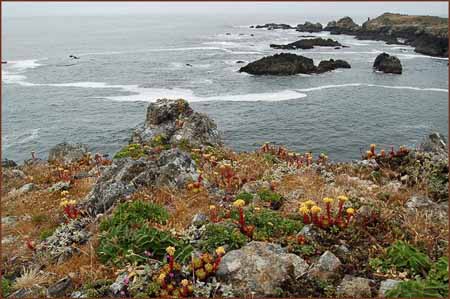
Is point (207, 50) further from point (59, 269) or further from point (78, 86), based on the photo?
point (59, 269)

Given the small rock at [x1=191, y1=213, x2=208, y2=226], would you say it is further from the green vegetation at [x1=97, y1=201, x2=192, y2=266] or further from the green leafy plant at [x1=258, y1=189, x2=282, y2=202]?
the green leafy plant at [x1=258, y1=189, x2=282, y2=202]

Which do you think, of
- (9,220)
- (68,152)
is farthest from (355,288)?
(68,152)

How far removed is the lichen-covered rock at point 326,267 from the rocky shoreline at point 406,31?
2919 inches

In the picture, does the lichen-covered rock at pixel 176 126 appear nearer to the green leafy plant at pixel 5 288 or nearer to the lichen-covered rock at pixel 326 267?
the green leafy plant at pixel 5 288

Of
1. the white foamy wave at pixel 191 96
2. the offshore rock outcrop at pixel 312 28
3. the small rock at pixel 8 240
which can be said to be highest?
the offshore rock outcrop at pixel 312 28

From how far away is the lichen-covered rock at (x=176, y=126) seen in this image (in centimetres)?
1716

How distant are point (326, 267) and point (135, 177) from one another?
5750 millimetres

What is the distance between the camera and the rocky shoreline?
7411cm

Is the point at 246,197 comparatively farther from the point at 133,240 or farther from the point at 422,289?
the point at 422,289

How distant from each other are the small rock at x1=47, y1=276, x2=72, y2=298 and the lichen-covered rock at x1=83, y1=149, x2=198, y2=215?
275 cm

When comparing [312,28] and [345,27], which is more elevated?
[312,28]

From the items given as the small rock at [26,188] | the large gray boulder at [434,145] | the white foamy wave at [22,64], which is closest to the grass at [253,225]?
the small rock at [26,188]

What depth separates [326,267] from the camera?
20.5 feet

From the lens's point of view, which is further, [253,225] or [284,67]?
[284,67]
